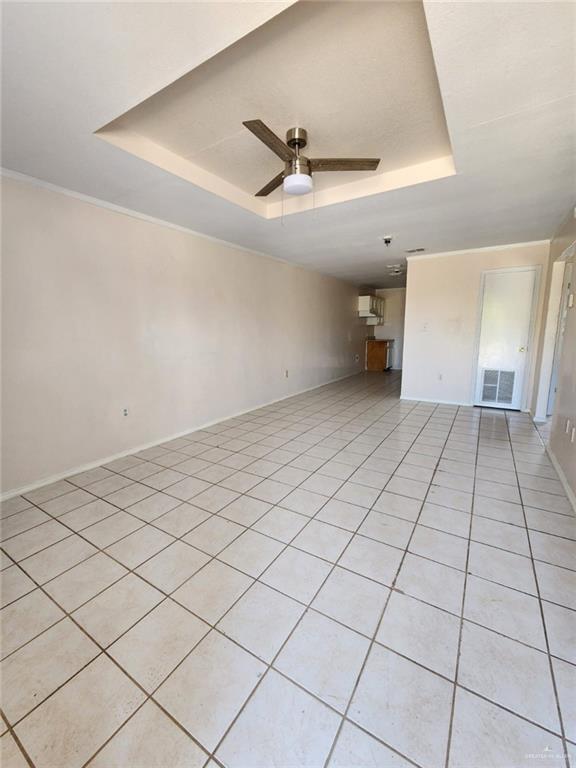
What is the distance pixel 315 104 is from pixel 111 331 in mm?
2468

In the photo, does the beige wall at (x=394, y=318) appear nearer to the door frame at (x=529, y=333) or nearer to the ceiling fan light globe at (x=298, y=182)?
the door frame at (x=529, y=333)

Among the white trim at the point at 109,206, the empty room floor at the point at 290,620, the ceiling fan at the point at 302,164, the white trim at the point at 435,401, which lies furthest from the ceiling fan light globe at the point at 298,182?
the white trim at the point at 435,401

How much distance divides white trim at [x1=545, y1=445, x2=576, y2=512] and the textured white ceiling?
237 centimetres

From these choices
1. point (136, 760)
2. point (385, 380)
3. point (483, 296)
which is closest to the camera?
point (136, 760)

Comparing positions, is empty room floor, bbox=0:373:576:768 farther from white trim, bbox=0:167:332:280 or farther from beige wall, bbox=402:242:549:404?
beige wall, bbox=402:242:549:404

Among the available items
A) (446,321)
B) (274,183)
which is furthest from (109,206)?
(446,321)

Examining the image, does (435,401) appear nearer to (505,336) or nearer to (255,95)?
(505,336)

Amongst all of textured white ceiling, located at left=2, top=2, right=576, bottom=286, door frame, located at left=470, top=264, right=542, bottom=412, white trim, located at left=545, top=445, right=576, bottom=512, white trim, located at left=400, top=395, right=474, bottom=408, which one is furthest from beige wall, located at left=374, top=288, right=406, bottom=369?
white trim, located at left=545, top=445, right=576, bottom=512

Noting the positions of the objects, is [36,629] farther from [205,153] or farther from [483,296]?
[483,296]

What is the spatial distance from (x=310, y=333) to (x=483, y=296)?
116 inches

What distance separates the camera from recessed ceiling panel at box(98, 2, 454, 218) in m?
1.45

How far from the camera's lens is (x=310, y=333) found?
6.37 metres

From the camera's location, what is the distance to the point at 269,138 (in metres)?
1.83

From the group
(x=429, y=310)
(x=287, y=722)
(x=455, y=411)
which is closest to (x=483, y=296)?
(x=429, y=310)
